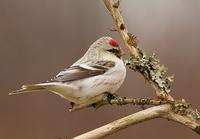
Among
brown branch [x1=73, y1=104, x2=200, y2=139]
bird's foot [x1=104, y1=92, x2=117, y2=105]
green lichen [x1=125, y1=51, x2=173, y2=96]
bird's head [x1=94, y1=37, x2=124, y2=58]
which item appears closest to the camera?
brown branch [x1=73, y1=104, x2=200, y2=139]

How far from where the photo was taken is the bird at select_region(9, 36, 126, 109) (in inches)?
68.2

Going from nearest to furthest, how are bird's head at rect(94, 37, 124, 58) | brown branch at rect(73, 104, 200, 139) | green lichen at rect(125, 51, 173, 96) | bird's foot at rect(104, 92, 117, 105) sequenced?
1. brown branch at rect(73, 104, 200, 139)
2. green lichen at rect(125, 51, 173, 96)
3. bird's foot at rect(104, 92, 117, 105)
4. bird's head at rect(94, 37, 124, 58)

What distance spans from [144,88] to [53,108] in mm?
476

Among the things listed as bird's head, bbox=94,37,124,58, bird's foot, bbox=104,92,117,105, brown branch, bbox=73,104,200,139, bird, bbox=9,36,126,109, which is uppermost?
bird's head, bbox=94,37,124,58

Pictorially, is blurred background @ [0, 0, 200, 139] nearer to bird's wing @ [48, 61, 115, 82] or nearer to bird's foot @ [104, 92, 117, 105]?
bird's wing @ [48, 61, 115, 82]

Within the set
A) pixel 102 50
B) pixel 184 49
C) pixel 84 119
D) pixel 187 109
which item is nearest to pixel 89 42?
pixel 184 49

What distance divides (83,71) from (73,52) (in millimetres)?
1546

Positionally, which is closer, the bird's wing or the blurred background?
the bird's wing

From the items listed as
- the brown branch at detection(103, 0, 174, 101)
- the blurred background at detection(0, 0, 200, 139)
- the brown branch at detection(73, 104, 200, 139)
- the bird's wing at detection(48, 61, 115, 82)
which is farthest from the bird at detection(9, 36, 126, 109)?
the blurred background at detection(0, 0, 200, 139)

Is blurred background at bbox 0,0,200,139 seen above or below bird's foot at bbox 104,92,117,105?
above

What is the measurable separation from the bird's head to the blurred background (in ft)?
2.61

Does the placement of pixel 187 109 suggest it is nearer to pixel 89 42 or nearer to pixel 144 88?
pixel 144 88

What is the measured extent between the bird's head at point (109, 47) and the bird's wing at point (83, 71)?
4 cm

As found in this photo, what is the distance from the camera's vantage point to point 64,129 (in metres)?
2.98
